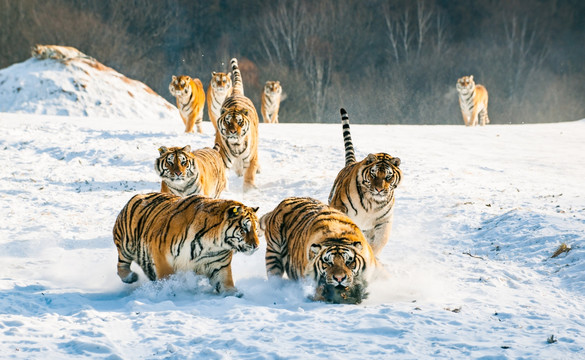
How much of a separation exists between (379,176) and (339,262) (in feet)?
4.77

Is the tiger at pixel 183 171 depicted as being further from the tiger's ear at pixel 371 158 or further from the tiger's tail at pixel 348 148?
the tiger's ear at pixel 371 158

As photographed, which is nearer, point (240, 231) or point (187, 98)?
point (240, 231)

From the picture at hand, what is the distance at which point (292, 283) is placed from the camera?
4867mm

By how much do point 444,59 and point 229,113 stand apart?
27067 mm

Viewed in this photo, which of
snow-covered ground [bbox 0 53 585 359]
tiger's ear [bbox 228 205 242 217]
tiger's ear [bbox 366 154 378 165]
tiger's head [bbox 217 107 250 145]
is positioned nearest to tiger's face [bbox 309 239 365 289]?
snow-covered ground [bbox 0 53 585 359]

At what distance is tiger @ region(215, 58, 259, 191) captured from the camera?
8570 mm

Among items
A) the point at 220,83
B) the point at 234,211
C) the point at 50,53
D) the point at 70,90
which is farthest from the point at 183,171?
the point at 50,53

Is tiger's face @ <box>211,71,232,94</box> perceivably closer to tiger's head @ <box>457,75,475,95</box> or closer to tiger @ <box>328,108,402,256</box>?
tiger @ <box>328,108,402,256</box>

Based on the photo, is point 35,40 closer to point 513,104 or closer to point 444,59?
point 444,59

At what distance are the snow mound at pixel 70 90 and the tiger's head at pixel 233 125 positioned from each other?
31.7 ft

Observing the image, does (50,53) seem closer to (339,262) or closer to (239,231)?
(239,231)

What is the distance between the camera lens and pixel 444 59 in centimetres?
3403

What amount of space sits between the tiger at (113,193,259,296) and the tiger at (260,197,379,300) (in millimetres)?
379

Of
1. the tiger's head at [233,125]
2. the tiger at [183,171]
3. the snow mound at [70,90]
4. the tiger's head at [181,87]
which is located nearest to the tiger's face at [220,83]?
the tiger's head at [181,87]
